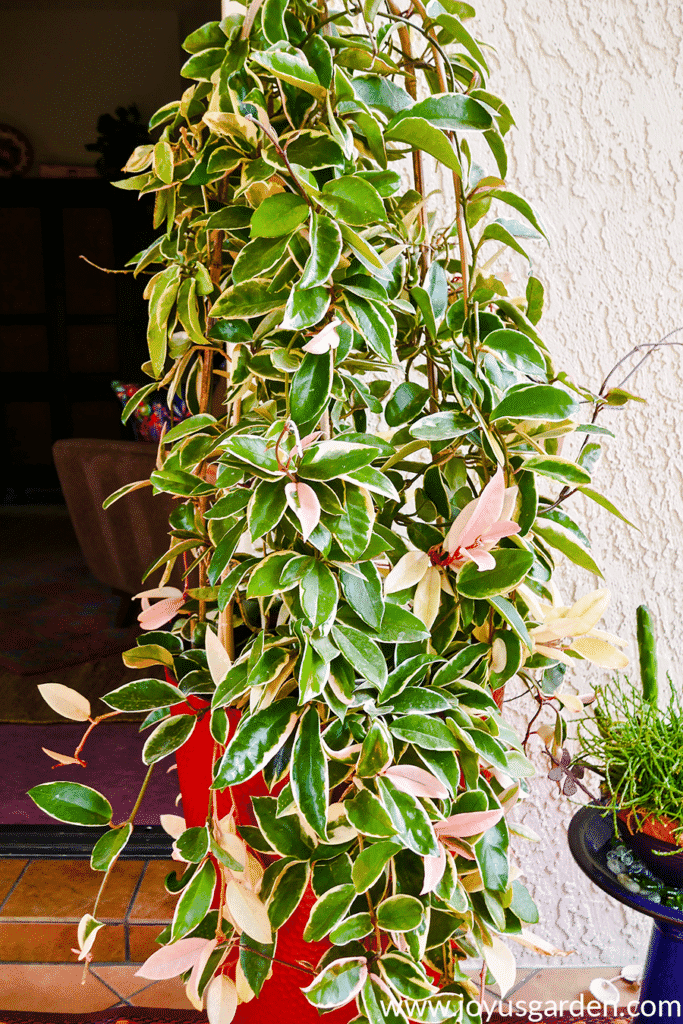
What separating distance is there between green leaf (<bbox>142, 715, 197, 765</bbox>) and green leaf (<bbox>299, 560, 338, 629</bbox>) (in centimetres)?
21

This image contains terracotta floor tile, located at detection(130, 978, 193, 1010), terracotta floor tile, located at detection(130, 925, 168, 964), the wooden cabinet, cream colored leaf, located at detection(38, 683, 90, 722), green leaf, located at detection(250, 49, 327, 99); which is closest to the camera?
green leaf, located at detection(250, 49, 327, 99)

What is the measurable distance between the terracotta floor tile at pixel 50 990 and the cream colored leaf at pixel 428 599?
0.95 metres

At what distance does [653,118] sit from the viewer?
3.32ft

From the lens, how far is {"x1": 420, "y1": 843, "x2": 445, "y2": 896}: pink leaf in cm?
50

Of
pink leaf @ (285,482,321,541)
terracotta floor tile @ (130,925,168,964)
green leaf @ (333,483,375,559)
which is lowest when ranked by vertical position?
terracotta floor tile @ (130,925,168,964)

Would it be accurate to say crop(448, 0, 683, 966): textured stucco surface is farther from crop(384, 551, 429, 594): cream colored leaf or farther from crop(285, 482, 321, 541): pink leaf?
crop(285, 482, 321, 541): pink leaf

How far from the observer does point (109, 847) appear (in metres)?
0.60

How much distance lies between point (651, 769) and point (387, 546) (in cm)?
53

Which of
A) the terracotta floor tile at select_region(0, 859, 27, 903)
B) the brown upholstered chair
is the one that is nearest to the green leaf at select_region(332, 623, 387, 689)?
the terracotta floor tile at select_region(0, 859, 27, 903)

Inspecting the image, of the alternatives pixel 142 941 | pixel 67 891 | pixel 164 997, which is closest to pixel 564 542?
pixel 164 997

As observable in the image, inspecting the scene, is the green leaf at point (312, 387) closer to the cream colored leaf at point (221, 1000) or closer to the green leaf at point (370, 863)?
the green leaf at point (370, 863)

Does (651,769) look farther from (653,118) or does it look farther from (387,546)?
(653,118)

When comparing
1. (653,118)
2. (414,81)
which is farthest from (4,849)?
(653,118)

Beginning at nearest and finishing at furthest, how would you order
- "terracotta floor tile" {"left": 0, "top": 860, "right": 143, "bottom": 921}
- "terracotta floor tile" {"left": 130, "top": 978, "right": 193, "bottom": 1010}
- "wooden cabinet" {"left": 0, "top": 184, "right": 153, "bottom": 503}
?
1. "terracotta floor tile" {"left": 130, "top": 978, "right": 193, "bottom": 1010}
2. "terracotta floor tile" {"left": 0, "top": 860, "right": 143, "bottom": 921}
3. "wooden cabinet" {"left": 0, "top": 184, "right": 153, "bottom": 503}
